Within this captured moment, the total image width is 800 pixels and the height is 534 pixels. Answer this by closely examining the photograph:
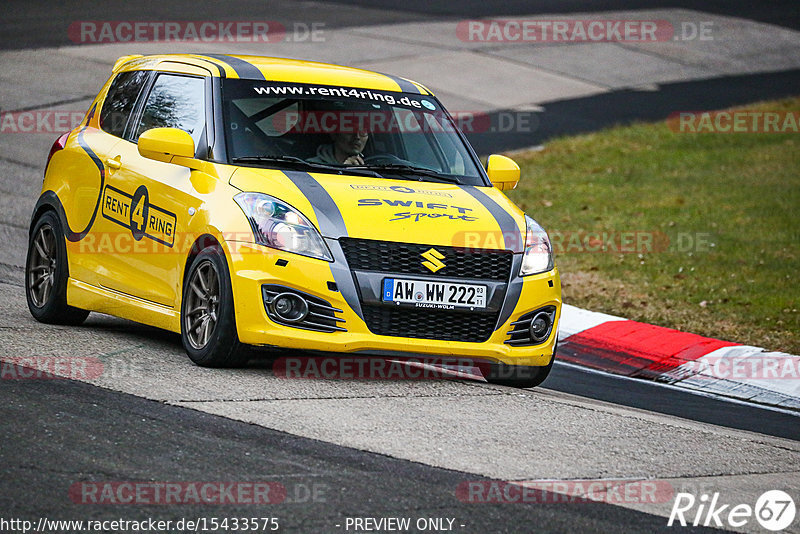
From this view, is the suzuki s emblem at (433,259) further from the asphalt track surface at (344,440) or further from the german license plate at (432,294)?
the asphalt track surface at (344,440)

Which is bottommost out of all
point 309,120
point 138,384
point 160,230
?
point 138,384

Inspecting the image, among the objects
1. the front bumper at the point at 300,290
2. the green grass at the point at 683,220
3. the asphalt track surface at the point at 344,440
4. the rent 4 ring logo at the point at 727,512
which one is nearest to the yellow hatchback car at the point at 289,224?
the front bumper at the point at 300,290

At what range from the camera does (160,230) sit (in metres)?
7.73

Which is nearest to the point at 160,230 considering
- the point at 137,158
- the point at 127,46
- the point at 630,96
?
the point at 137,158

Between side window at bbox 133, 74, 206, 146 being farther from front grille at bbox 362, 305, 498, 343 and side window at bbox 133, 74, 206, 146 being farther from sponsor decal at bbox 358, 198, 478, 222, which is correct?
front grille at bbox 362, 305, 498, 343

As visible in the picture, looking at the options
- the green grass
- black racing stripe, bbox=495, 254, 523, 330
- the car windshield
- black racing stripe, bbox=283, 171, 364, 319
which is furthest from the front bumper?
the green grass

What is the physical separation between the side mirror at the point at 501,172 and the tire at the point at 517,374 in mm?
1316

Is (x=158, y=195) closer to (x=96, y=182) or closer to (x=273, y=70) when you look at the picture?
(x=96, y=182)

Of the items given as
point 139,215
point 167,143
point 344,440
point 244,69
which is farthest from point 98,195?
point 344,440

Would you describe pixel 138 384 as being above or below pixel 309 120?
below

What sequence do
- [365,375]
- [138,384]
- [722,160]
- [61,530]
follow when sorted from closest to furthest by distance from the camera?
1. [61,530]
2. [138,384]
3. [365,375]
4. [722,160]

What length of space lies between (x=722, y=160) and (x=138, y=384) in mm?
13799

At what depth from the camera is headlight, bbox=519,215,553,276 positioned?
24.7ft

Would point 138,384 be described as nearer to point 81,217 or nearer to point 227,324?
point 227,324
